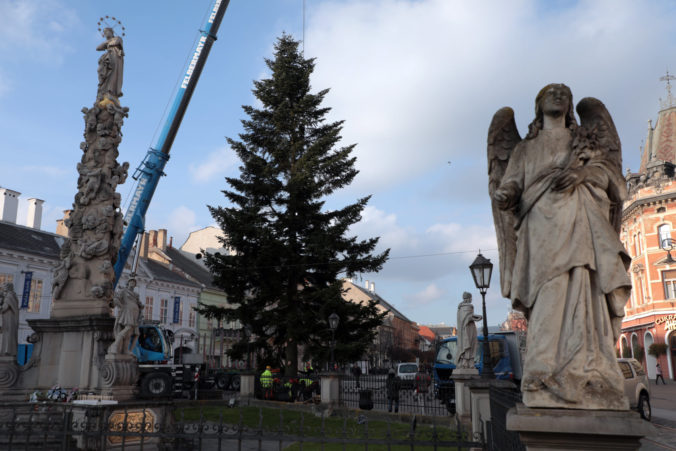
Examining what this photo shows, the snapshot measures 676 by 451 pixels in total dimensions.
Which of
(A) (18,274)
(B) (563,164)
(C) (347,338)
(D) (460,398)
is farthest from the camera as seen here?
(A) (18,274)

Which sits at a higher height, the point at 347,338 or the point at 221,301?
the point at 221,301

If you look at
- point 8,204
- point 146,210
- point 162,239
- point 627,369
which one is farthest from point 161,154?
point 162,239

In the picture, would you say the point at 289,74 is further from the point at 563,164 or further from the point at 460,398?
the point at 563,164

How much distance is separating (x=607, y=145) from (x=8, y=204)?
1725 inches

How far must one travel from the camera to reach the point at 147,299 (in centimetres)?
4550

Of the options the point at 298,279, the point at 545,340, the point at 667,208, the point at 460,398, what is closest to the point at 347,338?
the point at 298,279

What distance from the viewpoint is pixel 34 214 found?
40.2m

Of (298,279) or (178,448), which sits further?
(298,279)

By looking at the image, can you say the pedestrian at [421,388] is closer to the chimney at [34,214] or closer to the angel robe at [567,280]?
the angel robe at [567,280]

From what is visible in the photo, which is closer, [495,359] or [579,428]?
[579,428]

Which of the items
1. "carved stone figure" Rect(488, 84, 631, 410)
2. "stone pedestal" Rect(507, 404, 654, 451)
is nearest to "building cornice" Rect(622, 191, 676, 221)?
"carved stone figure" Rect(488, 84, 631, 410)

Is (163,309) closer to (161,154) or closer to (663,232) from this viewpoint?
(161,154)

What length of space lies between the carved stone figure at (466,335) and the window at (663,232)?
37.5 meters

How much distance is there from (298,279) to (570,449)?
71.0ft
